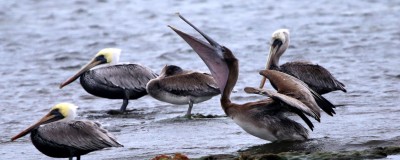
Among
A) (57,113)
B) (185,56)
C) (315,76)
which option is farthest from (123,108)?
(185,56)

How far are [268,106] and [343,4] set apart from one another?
38.9 ft

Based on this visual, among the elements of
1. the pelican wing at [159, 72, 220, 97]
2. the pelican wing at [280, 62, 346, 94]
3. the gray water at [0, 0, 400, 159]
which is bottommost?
the gray water at [0, 0, 400, 159]

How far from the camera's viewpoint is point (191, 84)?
9906 mm

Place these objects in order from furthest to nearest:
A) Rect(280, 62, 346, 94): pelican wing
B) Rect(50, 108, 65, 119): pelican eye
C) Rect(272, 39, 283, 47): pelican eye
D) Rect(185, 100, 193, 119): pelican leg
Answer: Rect(272, 39, 283, 47): pelican eye, Rect(280, 62, 346, 94): pelican wing, Rect(185, 100, 193, 119): pelican leg, Rect(50, 108, 65, 119): pelican eye

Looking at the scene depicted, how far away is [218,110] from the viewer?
10.2 meters

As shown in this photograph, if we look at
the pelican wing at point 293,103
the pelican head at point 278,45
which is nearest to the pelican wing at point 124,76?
the pelican head at point 278,45

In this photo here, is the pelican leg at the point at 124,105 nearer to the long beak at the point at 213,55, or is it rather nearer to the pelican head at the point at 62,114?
the pelican head at the point at 62,114

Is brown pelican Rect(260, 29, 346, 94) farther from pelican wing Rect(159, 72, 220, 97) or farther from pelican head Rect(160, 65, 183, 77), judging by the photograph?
pelican head Rect(160, 65, 183, 77)

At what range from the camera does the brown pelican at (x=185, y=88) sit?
9.84m

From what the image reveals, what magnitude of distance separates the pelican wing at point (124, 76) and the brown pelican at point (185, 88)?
51cm

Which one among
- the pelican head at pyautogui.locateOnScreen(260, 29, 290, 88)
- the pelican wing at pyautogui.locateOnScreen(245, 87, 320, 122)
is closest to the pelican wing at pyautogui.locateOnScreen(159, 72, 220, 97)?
the pelican head at pyautogui.locateOnScreen(260, 29, 290, 88)

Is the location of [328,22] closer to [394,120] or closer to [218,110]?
[218,110]

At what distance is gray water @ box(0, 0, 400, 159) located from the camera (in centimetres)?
848

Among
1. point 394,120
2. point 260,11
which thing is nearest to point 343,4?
point 260,11
